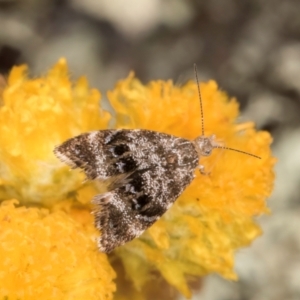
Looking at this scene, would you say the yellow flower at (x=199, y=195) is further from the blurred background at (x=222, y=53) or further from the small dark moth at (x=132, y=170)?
the blurred background at (x=222, y=53)

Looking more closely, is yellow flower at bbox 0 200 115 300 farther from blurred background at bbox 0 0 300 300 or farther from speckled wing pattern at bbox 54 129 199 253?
blurred background at bbox 0 0 300 300

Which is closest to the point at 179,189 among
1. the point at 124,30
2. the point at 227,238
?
the point at 227,238

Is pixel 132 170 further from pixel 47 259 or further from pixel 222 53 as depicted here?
pixel 222 53

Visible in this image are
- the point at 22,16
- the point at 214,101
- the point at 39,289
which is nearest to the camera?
the point at 39,289

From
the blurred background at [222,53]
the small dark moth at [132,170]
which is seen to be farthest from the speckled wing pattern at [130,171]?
the blurred background at [222,53]

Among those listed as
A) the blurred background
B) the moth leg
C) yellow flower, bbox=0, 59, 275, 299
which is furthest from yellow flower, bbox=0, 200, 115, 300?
the blurred background

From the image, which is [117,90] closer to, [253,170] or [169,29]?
[253,170]
